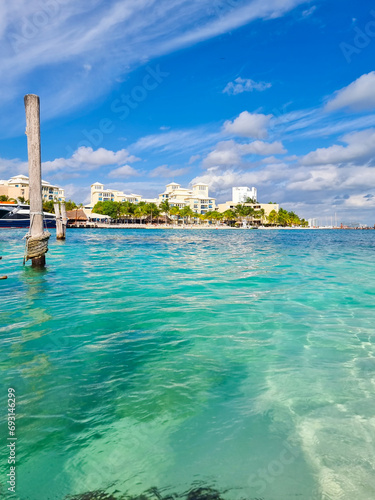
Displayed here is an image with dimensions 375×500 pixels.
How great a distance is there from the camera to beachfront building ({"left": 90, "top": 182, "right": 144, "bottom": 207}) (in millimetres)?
184375

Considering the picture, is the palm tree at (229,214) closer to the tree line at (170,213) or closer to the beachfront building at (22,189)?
the tree line at (170,213)

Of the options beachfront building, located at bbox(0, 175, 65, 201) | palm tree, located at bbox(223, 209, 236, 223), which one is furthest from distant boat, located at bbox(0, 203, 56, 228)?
palm tree, located at bbox(223, 209, 236, 223)

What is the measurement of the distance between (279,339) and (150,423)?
352 cm

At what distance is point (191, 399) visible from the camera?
412 cm

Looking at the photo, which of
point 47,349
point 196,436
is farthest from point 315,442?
point 47,349

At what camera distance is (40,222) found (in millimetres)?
14352

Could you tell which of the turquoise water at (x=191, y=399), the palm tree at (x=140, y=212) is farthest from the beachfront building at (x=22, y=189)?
the turquoise water at (x=191, y=399)

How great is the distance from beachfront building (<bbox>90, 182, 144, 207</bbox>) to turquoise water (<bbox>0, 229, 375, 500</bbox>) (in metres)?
183

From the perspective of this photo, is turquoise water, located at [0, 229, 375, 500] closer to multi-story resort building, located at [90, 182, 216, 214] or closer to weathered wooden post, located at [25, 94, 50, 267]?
weathered wooden post, located at [25, 94, 50, 267]

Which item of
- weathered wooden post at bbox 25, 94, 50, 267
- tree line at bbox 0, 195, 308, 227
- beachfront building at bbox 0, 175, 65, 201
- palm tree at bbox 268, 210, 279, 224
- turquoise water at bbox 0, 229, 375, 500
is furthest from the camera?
palm tree at bbox 268, 210, 279, 224

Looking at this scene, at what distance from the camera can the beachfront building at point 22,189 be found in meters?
141

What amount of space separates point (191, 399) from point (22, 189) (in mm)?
158925

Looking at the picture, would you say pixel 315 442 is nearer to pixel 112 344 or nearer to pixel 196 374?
pixel 196 374

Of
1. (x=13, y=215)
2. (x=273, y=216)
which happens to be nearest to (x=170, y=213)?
(x=273, y=216)
